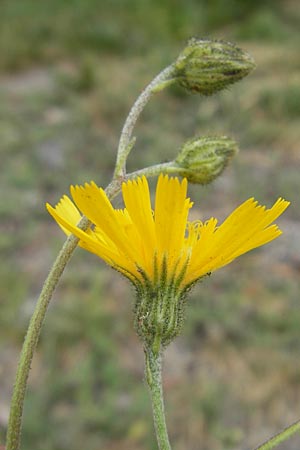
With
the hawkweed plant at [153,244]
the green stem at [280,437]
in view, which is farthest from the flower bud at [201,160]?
the green stem at [280,437]

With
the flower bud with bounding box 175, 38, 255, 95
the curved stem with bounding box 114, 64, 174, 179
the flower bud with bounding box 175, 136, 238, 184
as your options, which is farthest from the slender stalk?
the flower bud with bounding box 175, 38, 255, 95

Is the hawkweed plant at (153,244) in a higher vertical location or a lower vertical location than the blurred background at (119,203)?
lower

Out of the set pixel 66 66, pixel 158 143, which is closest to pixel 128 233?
pixel 158 143

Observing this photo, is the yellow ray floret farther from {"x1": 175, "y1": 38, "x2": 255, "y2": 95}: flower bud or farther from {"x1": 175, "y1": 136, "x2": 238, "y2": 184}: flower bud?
{"x1": 175, "y1": 38, "x2": 255, "y2": 95}: flower bud

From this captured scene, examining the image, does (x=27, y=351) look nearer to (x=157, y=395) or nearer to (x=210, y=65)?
(x=157, y=395)

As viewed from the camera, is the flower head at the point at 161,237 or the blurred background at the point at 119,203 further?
the blurred background at the point at 119,203

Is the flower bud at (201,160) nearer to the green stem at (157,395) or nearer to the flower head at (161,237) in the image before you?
the flower head at (161,237)

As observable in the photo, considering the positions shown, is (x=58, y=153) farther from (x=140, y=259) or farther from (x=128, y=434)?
(x=140, y=259)
